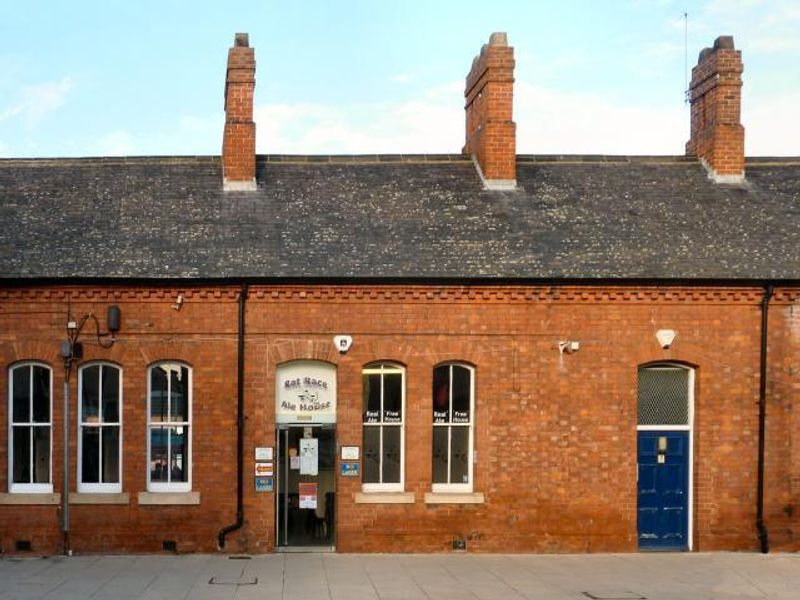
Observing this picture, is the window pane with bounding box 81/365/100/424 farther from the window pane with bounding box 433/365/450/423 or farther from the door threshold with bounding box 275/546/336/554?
the window pane with bounding box 433/365/450/423

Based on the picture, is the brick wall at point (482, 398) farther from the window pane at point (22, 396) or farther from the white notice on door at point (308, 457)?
the white notice on door at point (308, 457)

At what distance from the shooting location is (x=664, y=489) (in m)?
18.2

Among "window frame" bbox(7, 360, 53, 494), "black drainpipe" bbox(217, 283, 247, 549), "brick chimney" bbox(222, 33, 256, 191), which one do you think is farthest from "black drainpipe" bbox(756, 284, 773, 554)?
"window frame" bbox(7, 360, 53, 494)

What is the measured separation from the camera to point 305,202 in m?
19.5

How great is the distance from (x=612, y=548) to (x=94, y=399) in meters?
9.89

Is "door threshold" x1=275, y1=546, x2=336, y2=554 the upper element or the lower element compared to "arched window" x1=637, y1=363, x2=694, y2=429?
lower

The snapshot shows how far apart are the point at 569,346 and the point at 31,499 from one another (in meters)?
10.1

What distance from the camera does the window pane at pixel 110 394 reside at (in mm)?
17750

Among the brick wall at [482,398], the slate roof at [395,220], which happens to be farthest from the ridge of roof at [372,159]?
the brick wall at [482,398]

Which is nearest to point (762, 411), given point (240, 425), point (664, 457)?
point (664, 457)

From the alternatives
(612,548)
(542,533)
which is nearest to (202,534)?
(542,533)

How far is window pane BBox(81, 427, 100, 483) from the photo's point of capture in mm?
17703

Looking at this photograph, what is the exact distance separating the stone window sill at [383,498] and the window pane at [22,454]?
19.7ft

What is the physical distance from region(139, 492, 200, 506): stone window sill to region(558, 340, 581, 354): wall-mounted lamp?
7.13 meters
